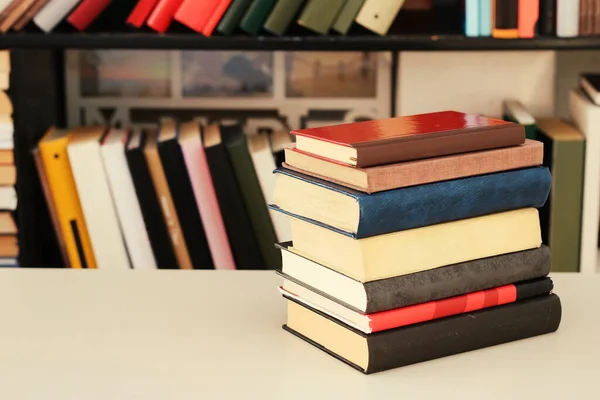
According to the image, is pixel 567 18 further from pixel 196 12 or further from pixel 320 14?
pixel 196 12

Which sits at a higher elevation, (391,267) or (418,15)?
(418,15)

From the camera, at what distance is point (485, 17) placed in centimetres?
181

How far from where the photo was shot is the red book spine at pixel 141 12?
72.2 inches

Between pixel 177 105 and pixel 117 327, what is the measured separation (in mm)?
1266

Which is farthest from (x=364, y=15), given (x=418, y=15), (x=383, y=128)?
(x=383, y=128)

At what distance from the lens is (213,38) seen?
5.97 feet

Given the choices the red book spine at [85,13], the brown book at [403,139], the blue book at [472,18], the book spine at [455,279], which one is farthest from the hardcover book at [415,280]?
the red book spine at [85,13]

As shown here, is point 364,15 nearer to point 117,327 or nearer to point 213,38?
point 213,38

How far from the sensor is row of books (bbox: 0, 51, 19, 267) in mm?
1800

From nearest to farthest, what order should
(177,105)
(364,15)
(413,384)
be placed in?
1. (413,384)
2. (364,15)
3. (177,105)

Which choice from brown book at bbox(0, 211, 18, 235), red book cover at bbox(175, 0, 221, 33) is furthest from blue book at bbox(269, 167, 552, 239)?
brown book at bbox(0, 211, 18, 235)

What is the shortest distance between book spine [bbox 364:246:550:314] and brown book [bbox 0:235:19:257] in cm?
119

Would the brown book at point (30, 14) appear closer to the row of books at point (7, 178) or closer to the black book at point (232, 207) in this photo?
the row of books at point (7, 178)

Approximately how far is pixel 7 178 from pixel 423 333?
46.5 inches
